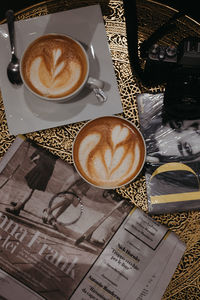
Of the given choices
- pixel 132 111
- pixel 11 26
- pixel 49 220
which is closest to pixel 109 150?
pixel 132 111

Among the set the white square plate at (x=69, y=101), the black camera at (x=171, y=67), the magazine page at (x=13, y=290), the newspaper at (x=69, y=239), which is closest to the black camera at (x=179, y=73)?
the black camera at (x=171, y=67)

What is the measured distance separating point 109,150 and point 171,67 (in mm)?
243

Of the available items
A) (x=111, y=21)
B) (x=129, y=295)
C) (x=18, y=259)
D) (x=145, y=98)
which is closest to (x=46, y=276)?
(x=18, y=259)

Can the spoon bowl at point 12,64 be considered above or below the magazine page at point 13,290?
above

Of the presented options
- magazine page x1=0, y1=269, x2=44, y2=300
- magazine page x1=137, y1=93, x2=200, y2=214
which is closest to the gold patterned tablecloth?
magazine page x1=137, y1=93, x2=200, y2=214

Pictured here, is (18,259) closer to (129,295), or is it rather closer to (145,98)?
(129,295)

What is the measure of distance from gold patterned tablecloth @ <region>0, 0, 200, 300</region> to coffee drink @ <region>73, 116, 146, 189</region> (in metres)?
0.05

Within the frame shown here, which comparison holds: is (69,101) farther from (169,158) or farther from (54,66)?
(169,158)

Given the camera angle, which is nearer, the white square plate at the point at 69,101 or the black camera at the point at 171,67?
the black camera at the point at 171,67

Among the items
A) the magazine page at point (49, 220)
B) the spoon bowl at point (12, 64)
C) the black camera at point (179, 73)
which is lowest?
the magazine page at point (49, 220)

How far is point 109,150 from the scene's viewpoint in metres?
0.74

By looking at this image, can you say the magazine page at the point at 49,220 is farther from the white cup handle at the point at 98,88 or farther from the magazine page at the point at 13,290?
the white cup handle at the point at 98,88

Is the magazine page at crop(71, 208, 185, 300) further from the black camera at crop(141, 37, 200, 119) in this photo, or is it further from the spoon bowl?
the spoon bowl

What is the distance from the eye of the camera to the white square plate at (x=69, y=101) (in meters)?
0.77
